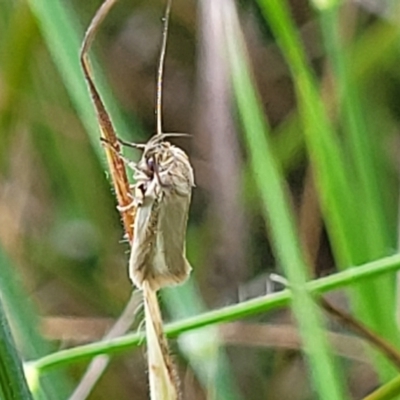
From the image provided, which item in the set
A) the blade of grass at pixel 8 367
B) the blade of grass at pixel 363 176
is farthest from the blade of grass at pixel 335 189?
the blade of grass at pixel 8 367

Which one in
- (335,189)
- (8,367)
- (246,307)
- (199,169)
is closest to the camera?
(8,367)

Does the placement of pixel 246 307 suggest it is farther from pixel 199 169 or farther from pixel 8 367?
pixel 199 169

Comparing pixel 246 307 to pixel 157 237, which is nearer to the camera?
pixel 157 237

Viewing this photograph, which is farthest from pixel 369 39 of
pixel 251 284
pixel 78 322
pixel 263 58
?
pixel 78 322

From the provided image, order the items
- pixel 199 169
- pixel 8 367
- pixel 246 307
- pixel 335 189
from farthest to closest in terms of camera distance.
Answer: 1. pixel 199 169
2. pixel 335 189
3. pixel 246 307
4. pixel 8 367

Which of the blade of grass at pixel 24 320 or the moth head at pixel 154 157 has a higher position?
the moth head at pixel 154 157

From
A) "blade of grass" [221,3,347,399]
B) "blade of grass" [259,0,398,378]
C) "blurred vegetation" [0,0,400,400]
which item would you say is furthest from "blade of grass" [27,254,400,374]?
"blurred vegetation" [0,0,400,400]

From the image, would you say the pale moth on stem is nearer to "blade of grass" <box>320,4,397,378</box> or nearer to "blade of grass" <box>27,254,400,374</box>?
"blade of grass" <box>27,254,400,374</box>

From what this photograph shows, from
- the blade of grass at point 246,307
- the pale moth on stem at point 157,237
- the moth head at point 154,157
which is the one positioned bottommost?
the blade of grass at point 246,307

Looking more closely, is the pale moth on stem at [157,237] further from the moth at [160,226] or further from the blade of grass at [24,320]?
the blade of grass at [24,320]

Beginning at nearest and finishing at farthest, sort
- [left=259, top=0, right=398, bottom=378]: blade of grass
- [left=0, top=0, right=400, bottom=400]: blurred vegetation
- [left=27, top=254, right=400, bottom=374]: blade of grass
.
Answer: [left=27, top=254, right=400, bottom=374]: blade of grass, [left=259, top=0, right=398, bottom=378]: blade of grass, [left=0, top=0, right=400, bottom=400]: blurred vegetation

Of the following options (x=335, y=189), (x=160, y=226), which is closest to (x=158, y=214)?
(x=160, y=226)

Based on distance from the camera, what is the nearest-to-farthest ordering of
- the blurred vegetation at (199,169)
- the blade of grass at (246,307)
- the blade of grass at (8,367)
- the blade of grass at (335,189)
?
the blade of grass at (8,367) < the blade of grass at (246,307) < the blade of grass at (335,189) < the blurred vegetation at (199,169)
